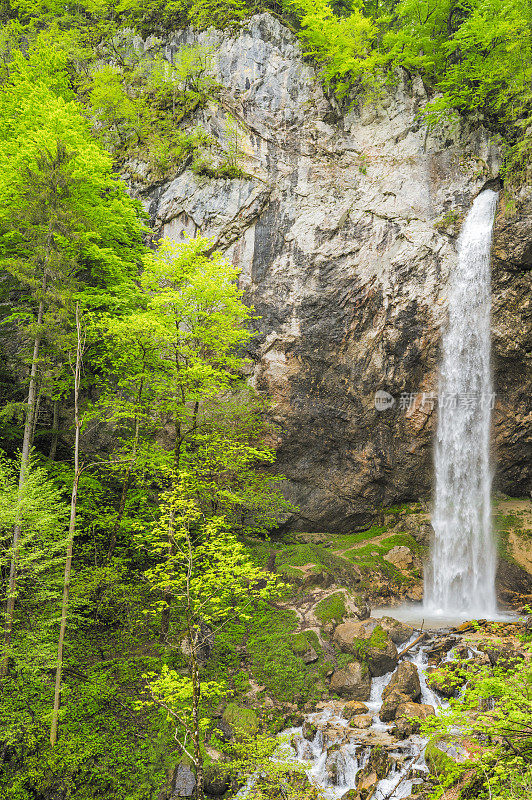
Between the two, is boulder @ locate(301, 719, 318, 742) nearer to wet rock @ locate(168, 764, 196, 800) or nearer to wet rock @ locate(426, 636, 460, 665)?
wet rock @ locate(168, 764, 196, 800)

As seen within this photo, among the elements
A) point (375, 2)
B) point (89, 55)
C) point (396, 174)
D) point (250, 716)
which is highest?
point (375, 2)

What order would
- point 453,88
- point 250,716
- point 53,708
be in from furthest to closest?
1. point 453,88
2. point 250,716
3. point 53,708

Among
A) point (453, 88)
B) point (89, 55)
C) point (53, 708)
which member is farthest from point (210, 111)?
point (53, 708)

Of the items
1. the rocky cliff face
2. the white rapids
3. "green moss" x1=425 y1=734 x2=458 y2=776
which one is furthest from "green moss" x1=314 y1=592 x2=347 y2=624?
the rocky cliff face

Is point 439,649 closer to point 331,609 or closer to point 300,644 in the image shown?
point 331,609

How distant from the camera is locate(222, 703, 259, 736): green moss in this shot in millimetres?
10016

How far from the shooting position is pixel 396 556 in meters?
19.5

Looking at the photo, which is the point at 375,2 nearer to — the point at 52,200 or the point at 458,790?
the point at 52,200

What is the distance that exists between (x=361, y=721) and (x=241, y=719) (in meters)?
2.62

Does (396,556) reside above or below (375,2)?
below

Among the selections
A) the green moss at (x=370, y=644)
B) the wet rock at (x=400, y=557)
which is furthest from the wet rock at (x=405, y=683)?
the wet rock at (x=400, y=557)

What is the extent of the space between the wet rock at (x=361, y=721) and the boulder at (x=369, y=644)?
1.73 m

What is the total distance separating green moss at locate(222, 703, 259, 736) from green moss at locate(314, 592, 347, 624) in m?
4.08

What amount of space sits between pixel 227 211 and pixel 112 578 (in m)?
17.0
